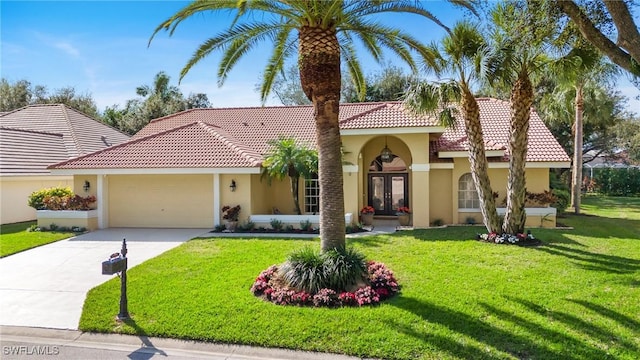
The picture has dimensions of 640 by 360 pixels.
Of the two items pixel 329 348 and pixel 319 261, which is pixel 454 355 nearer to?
pixel 329 348

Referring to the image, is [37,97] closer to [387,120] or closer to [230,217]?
[230,217]

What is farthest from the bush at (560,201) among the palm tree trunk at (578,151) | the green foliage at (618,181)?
the green foliage at (618,181)

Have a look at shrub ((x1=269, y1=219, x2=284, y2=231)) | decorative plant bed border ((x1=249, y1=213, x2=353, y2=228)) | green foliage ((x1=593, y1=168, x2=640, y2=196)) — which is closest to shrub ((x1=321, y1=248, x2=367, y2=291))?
decorative plant bed border ((x1=249, y1=213, x2=353, y2=228))

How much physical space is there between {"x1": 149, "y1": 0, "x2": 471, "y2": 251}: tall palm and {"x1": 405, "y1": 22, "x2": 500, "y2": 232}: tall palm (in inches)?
104

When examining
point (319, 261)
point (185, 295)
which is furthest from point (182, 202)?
point (319, 261)

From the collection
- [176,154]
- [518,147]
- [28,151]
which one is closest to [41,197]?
[28,151]

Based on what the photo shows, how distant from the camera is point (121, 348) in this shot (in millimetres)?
6773

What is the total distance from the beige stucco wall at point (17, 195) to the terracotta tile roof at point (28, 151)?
38 cm

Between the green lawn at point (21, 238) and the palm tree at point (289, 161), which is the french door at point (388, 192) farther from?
the green lawn at point (21, 238)

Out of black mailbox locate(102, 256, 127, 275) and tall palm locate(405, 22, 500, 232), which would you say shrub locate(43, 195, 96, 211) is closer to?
black mailbox locate(102, 256, 127, 275)

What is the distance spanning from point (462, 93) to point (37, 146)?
24288 mm

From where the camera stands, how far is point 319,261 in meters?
8.77

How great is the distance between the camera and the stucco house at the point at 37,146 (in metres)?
20.7

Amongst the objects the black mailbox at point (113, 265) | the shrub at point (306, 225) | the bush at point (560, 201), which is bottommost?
the shrub at point (306, 225)
